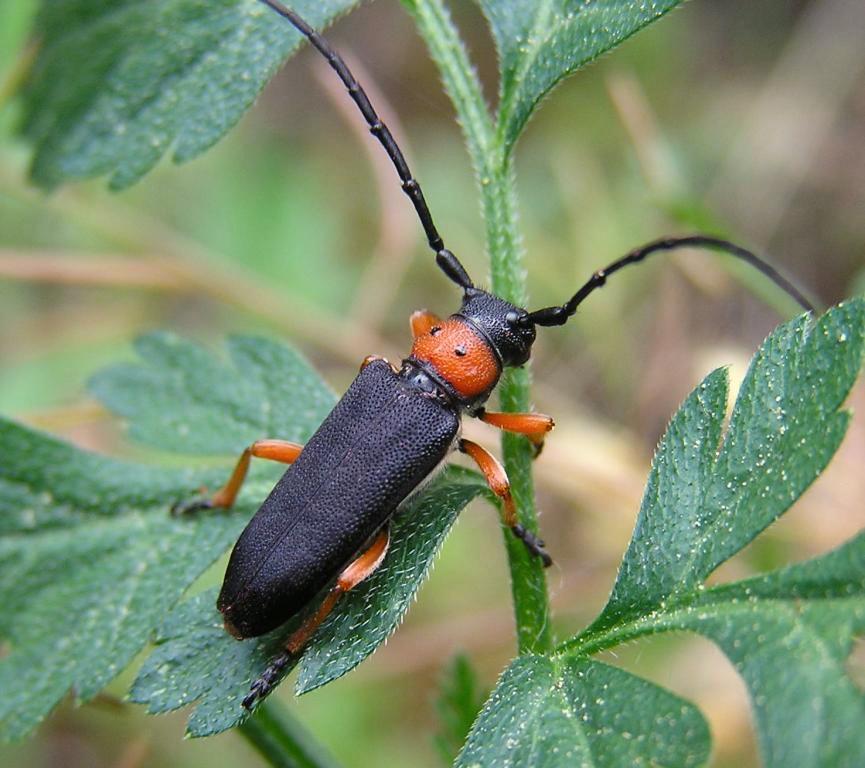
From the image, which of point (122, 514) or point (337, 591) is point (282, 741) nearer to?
point (337, 591)

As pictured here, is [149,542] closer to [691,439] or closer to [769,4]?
[691,439]

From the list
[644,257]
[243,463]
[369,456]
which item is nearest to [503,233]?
[644,257]

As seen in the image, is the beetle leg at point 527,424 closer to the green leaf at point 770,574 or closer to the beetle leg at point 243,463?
the green leaf at point 770,574

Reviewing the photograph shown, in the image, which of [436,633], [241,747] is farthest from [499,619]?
[241,747]

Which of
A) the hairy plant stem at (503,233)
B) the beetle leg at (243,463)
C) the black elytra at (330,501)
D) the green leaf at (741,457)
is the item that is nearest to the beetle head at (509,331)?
the hairy plant stem at (503,233)

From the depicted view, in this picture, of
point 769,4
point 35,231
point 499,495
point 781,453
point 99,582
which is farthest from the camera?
point 769,4
